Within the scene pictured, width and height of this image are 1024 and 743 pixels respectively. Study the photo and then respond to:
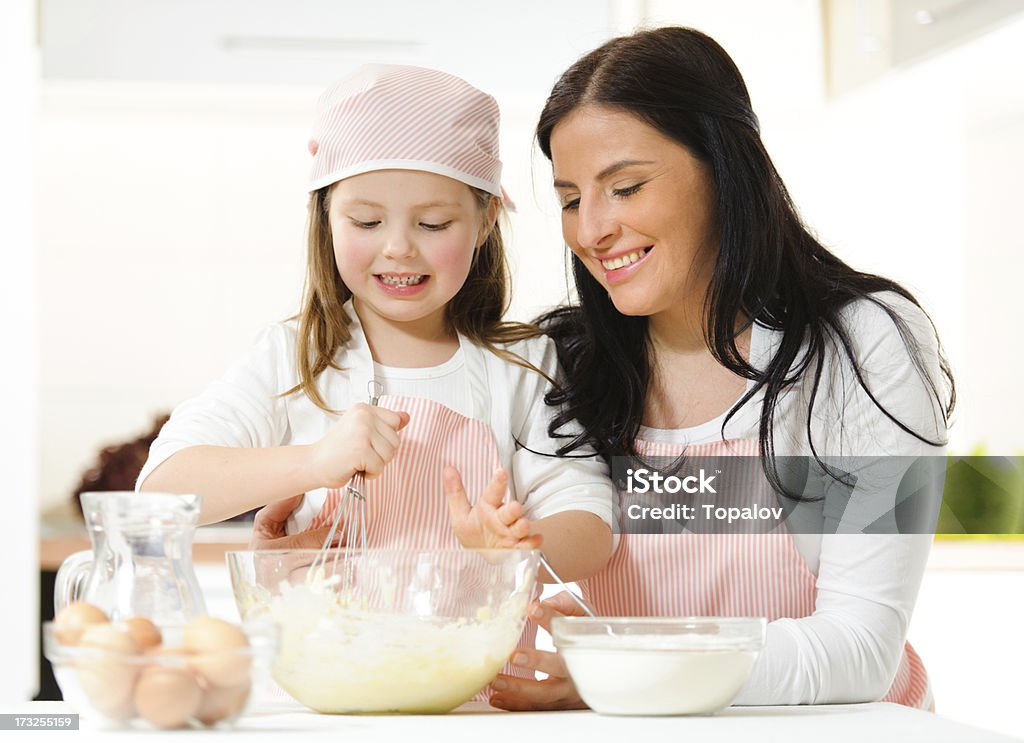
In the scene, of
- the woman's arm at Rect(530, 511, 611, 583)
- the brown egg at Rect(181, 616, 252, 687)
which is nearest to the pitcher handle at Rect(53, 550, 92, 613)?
the brown egg at Rect(181, 616, 252, 687)

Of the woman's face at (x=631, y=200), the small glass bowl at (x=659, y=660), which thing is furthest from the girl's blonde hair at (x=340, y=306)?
the small glass bowl at (x=659, y=660)

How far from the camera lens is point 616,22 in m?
2.31

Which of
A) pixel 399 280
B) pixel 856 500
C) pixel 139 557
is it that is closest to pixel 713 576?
pixel 856 500

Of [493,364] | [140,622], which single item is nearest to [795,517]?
[493,364]

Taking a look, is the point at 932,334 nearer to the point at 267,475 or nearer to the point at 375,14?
the point at 267,475

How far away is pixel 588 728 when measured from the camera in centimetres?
66

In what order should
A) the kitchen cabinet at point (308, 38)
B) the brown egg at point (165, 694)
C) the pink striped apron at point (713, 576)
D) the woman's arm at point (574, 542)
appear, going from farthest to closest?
the kitchen cabinet at point (308, 38)
the pink striped apron at point (713, 576)
the woman's arm at point (574, 542)
the brown egg at point (165, 694)

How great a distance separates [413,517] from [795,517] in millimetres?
383

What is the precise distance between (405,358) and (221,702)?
622mm

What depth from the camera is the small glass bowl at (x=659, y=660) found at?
0.67 metres

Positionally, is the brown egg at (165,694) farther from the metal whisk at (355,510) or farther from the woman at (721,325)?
the woman at (721,325)

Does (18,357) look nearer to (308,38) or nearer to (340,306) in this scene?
(308,38)

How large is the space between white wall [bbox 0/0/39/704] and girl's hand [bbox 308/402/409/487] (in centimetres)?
151

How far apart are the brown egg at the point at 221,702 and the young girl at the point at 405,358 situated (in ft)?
1.40
